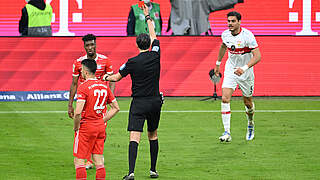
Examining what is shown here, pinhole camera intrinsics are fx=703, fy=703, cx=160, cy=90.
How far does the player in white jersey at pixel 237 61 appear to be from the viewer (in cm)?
1405

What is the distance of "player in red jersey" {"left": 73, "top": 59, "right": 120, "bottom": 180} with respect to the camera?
9.04 metres

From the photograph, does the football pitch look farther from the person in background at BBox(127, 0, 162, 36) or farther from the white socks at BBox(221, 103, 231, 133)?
the person in background at BBox(127, 0, 162, 36)

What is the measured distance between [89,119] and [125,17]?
17759 millimetres

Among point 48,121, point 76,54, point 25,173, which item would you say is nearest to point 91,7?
point 76,54

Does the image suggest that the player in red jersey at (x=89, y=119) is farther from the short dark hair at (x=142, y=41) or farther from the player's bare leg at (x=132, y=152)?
the short dark hair at (x=142, y=41)

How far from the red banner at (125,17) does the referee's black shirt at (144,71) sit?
15.4m

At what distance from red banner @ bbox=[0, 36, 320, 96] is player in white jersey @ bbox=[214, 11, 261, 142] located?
6.07 m

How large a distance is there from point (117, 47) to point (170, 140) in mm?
6999

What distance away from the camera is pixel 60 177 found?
1062 cm

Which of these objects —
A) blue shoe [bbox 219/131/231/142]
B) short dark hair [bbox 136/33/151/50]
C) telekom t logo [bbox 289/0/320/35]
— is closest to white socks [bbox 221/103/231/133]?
blue shoe [bbox 219/131/231/142]

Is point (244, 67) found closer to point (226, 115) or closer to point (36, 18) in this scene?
point (226, 115)

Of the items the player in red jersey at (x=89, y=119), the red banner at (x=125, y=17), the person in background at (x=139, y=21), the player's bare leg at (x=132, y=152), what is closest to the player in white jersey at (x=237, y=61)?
the player's bare leg at (x=132, y=152)

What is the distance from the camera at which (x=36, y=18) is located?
928 inches

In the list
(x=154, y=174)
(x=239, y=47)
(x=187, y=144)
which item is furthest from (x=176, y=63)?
(x=154, y=174)
